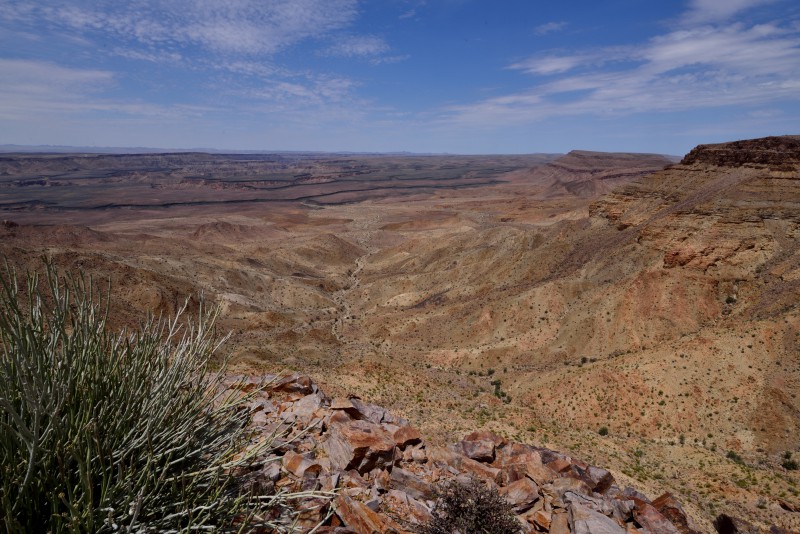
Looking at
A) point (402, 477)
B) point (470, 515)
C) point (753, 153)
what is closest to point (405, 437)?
point (402, 477)

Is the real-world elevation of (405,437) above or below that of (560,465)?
above

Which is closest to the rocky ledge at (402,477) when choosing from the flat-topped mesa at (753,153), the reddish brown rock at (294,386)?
the reddish brown rock at (294,386)

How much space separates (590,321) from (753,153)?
71.9ft

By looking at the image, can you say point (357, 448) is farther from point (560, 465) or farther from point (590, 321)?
point (590, 321)

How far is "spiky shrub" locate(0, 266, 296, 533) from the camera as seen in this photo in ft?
13.1

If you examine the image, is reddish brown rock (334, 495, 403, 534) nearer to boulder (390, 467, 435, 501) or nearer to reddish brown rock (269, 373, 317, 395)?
boulder (390, 467, 435, 501)

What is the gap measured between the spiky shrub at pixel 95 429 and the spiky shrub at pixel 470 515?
281cm

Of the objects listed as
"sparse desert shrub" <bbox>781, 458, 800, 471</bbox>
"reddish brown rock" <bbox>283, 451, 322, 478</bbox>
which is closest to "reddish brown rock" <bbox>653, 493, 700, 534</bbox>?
"reddish brown rock" <bbox>283, 451, 322, 478</bbox>

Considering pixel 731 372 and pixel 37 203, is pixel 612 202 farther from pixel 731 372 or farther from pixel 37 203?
pixel 37 203

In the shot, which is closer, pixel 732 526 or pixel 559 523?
pixel 559 523

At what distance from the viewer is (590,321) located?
1272 inches

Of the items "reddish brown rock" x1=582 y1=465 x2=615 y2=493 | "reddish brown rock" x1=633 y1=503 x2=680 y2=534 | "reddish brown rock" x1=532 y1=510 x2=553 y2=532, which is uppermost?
"reddish brown rock" x1=532 y1=510 x2=553 y2=532

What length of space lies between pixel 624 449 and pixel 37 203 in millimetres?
164530

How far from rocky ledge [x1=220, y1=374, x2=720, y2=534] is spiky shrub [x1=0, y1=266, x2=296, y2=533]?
971 mm
